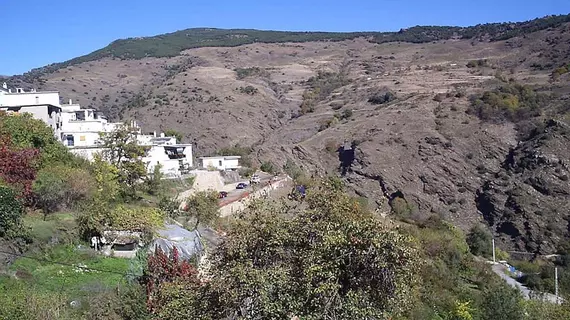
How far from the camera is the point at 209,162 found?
5125 cm

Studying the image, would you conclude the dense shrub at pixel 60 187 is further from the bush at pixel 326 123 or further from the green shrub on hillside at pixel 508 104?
the bush at pixel 326 123

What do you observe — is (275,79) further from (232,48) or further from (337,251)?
(337,251)

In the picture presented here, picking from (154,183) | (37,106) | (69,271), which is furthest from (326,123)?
(69,271)

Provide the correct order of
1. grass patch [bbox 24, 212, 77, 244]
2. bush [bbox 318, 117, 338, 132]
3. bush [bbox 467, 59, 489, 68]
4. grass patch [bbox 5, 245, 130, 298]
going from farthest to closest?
bush [bbox 467, 59, 489, 68]
bush [bbox 318, 117, 338, 132]
grass patch [bbox 24, 212, 77, 244]
grass patch [bbox 5, 245, 130, 298]

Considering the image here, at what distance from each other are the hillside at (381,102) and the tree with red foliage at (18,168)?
1607 centimetres

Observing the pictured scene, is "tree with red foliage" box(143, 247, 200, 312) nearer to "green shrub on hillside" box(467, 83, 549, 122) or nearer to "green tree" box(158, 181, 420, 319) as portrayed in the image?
"green tree" box(158, 181, 420, 319)

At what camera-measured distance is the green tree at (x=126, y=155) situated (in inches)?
1164

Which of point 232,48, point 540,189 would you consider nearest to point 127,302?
point 540,189

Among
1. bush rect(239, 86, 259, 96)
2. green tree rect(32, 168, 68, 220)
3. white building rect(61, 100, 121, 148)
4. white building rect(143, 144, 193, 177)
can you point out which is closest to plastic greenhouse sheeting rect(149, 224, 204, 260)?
green tree rect(32, 168, 68, 220)

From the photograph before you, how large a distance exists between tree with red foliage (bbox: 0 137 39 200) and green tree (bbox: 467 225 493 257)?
29.5 metres

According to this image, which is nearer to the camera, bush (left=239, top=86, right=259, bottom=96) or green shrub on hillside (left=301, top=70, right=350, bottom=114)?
green shrub on hillside (left=301, top=70, right=350, bottom=114)

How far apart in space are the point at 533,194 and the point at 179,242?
38.6 meters

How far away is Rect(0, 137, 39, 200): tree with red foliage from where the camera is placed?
71.1 feet

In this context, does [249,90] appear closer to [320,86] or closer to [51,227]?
[320,86]
